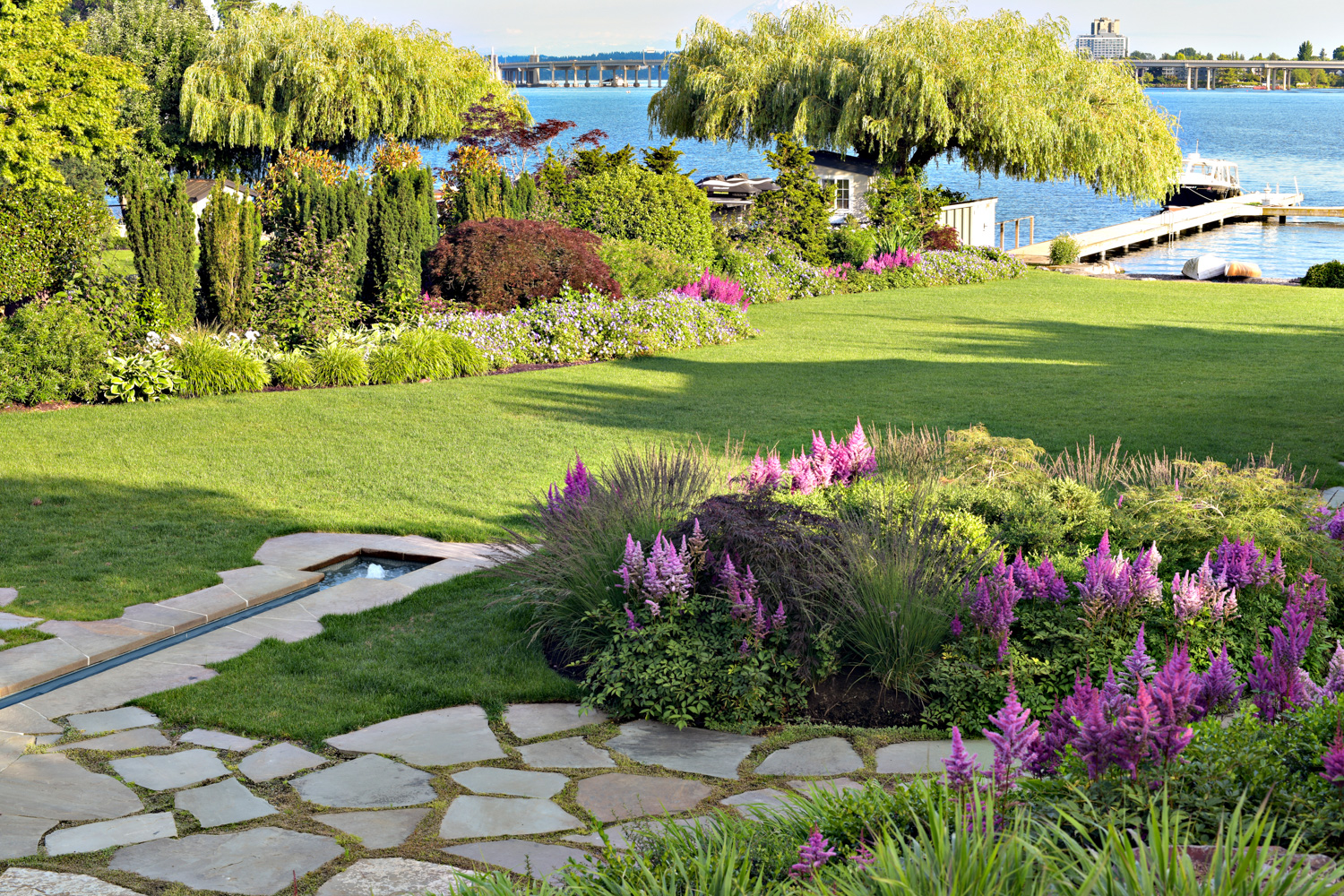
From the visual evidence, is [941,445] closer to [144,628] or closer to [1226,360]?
[144,628]

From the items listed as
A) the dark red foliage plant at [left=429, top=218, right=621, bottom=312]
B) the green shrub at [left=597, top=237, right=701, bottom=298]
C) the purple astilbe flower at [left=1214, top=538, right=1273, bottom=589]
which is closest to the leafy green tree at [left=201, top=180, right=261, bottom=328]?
the dark red foliage plant at [left=429, top=218, right=621, bottom=312]

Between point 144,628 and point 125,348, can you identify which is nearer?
point 144,628

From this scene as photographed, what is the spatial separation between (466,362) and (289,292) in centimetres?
213

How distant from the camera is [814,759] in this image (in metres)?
3.49

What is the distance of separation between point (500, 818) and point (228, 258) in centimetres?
1017

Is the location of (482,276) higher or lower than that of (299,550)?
higher

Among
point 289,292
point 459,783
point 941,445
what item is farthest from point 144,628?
point 289,292

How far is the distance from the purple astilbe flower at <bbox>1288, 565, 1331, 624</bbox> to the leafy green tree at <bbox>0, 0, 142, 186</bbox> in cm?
1762

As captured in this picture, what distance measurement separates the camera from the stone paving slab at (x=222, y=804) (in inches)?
120

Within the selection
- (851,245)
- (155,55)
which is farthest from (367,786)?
(155,55)

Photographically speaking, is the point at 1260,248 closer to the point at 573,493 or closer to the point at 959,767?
the point at 573,493

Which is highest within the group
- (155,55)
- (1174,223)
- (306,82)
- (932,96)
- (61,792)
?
(155,55)

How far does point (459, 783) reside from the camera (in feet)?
10.9

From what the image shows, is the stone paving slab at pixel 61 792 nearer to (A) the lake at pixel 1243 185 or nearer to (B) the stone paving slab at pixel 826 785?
(B) the stone paving slab at pixel 826 785
